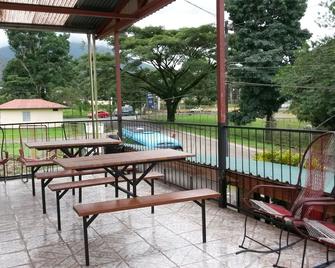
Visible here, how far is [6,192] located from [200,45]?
1606 cm

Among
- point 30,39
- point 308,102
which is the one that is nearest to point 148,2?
point 308,102

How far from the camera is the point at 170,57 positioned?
2097 centimetres

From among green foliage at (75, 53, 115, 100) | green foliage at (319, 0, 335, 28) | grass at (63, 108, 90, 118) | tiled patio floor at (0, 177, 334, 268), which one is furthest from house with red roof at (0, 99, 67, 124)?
tiled patio floor at (0, 177, 334, 268)

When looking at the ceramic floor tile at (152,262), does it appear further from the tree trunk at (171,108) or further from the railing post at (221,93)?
the tree trunk at (171,108)

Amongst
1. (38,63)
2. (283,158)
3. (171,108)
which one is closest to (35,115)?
(38,63)

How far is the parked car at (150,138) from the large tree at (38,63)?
23489mm

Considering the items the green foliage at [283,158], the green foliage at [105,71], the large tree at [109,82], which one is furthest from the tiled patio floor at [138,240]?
the large tree at [109,82]

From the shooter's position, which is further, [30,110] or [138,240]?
[30,110]

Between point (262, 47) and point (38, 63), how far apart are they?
59.9 feet

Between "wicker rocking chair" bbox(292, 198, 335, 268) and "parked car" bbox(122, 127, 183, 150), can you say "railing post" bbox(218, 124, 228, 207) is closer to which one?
"wicker rocking chair" bbox(292, 198, 335, 268)

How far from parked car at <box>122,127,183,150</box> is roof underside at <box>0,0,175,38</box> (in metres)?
1.95

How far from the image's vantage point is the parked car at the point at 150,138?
6699 mm

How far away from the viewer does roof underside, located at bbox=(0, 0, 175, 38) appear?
18.3 feet

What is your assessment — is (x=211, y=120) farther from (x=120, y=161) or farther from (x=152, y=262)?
(x=152, y=262)
